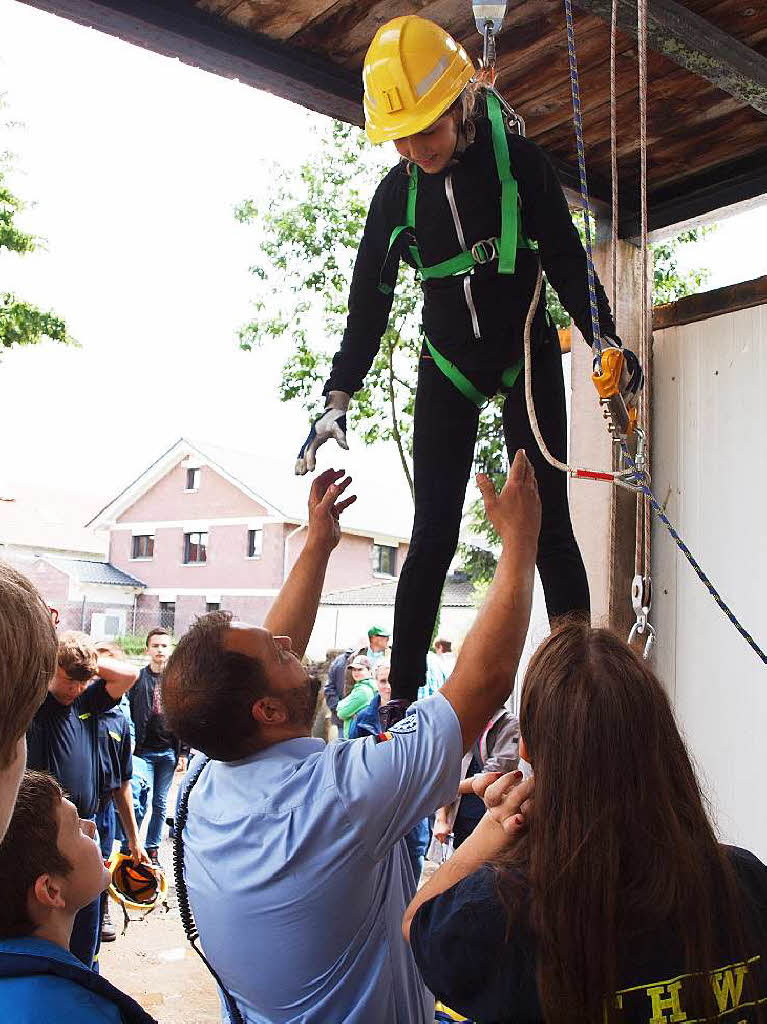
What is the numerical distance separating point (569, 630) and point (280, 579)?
1135 inches

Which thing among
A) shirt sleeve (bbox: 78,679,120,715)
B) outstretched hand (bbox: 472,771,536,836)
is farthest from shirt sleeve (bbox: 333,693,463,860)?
shirt sleeve (bbox: 78,679,120,715)

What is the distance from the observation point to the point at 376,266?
312cm

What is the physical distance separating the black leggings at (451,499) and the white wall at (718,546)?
180 cm

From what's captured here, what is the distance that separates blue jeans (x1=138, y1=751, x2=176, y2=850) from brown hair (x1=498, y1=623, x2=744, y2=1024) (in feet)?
22.6

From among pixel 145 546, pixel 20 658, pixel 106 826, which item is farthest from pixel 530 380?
pixel 145 546

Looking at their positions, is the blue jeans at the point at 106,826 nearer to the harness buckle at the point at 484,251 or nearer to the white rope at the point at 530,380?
the white rope at the point at 530,380

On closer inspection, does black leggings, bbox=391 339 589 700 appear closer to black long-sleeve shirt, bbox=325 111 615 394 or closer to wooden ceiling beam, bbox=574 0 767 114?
black long-sleeve shirt, bbox=325 111 615 394

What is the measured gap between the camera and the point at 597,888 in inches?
58.5

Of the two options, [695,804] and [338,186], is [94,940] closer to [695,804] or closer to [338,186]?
[695,804]

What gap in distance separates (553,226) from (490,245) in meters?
0.19

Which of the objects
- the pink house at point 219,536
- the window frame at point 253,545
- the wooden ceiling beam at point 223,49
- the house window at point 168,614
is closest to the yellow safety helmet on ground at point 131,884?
the wooden ceiling beam at point 223,49

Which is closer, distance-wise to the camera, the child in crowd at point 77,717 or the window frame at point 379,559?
the child in crowd at point 77,717

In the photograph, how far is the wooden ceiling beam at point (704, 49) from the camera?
3488 millimetres

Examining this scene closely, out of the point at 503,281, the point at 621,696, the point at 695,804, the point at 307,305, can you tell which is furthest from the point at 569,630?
the point at 307,305
